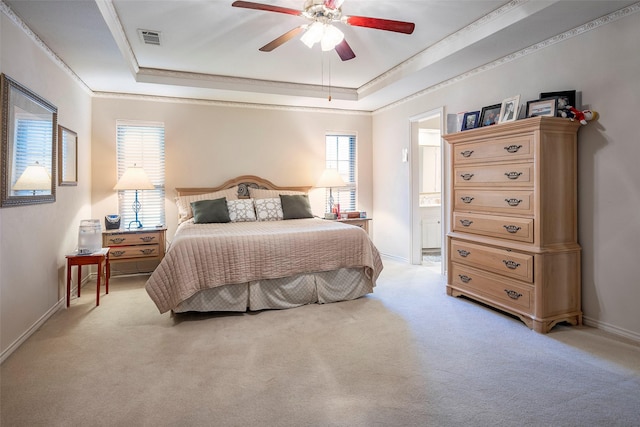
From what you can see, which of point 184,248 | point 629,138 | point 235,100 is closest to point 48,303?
point 184,248

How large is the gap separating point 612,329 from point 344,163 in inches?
169

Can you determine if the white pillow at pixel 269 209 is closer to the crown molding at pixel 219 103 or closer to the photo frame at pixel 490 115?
the crown molding at pixel 219 103

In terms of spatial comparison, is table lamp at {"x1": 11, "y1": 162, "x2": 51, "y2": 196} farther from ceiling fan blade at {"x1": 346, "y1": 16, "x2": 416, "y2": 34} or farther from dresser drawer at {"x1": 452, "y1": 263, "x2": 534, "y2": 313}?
dresser drawer at {"x1": 452, "y1": 263, "x2": 534, "y2": 313}

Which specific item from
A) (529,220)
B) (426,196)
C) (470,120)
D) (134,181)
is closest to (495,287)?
(529,220)

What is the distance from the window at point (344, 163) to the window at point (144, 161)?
8.69 ft

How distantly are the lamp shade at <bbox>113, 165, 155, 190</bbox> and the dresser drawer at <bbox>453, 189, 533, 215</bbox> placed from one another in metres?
3.79

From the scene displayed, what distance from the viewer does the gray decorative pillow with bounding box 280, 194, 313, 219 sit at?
195 inches

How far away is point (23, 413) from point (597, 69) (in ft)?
14.6

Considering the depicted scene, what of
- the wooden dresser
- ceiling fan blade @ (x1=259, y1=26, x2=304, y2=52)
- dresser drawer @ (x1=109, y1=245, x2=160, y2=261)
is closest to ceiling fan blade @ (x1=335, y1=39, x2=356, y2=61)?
ceiling fan blade @ (x1=259, y1=26, x2=304, y2=52)

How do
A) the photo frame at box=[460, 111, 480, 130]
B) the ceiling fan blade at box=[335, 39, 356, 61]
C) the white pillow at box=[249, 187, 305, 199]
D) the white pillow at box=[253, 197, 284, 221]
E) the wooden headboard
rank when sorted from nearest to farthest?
the ceiling fan blade at box=[335, 39, 356, 61] < the photo frame at box=[460, 111, 480, 130] < the white pillow at box=[253, 197, 284, 221] < the wooden headboard < the white pillow at box=[249, 187, 305, 199]

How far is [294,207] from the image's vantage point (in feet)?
16.4

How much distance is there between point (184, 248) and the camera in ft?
10.1

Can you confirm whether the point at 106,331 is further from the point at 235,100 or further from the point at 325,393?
the point at 235,100

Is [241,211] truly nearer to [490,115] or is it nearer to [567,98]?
[490,115]
